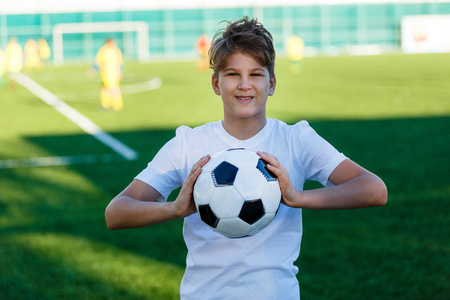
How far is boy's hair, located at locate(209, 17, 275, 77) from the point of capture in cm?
224

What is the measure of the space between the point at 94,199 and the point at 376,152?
432 centimetres

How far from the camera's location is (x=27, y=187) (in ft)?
26.0

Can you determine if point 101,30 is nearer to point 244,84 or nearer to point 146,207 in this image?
point 244,84

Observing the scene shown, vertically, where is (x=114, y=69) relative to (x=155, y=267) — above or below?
above

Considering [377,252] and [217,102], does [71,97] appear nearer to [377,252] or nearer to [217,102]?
[217,102]

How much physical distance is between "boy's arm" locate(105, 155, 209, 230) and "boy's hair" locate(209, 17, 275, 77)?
39 centimetres

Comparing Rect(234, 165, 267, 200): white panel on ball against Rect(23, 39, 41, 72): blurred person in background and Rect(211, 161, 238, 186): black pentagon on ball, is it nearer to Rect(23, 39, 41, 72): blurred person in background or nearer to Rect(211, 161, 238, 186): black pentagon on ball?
Rect(211, 161, 238, 186): black pentagon on ball

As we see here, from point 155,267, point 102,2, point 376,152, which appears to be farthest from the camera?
point 102,2

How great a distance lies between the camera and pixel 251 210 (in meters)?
2.14

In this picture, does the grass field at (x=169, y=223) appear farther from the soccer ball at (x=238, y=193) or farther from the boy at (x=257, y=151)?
the soccer ball at (x=238, y=193)

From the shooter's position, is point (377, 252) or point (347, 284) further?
point (377, 252)

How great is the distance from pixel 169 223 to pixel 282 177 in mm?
4323

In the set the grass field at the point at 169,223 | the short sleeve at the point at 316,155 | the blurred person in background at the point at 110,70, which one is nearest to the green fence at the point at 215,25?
the blurred person in background at the point at 110,70

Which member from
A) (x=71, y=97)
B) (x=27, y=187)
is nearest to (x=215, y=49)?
(x=27, y=187)
